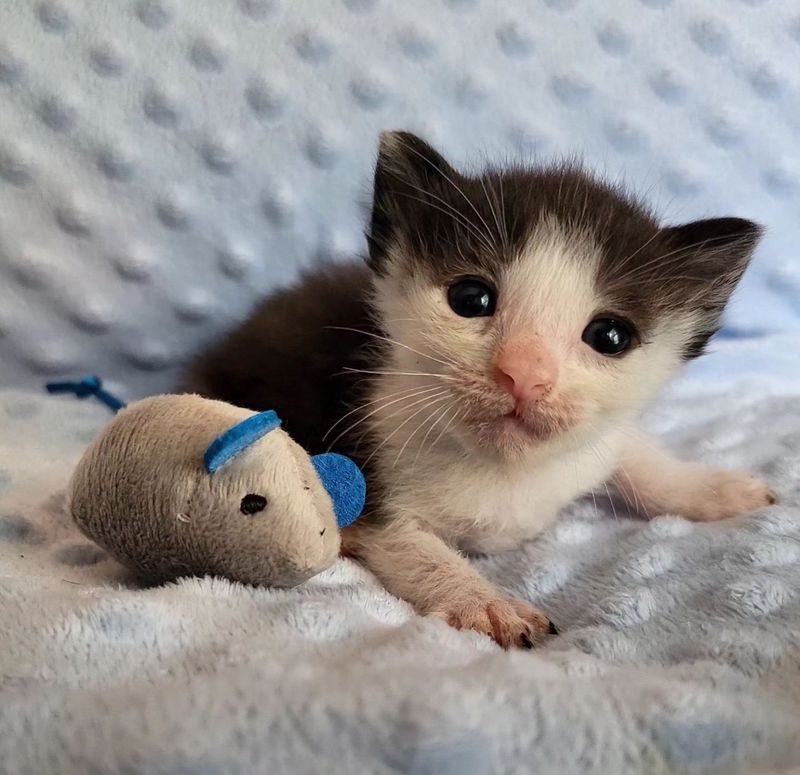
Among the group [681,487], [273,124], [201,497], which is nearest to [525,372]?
[201,497]

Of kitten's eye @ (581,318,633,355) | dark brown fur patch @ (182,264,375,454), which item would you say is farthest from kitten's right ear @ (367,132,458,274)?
kitten's eye @ (581,318,633,355)

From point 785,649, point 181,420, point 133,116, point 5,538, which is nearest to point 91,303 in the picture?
point 133,116

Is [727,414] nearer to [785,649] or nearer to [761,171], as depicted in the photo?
[761,171]

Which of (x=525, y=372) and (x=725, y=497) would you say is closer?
(x=525, y=372)

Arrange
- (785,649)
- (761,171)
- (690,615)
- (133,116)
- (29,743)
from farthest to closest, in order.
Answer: (761,171), (133,116), (690,615), (785,649), (29,743)

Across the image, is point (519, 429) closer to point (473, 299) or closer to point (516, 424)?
point (516, 424)

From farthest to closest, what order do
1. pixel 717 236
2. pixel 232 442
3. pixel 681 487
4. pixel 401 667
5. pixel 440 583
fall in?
pixel 681 487, pixel 717 236, pixel 440 583, pixel 232 442, pixel 401 667
